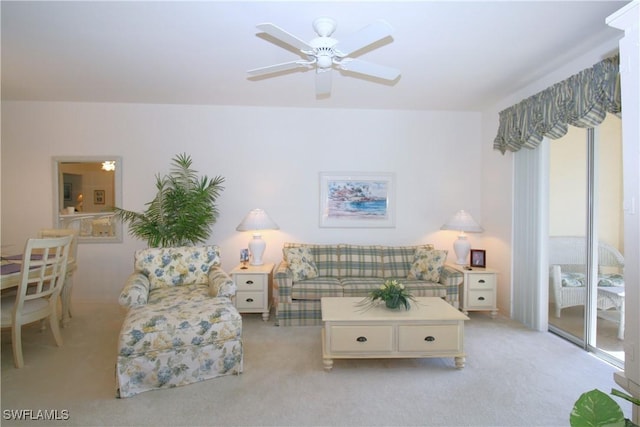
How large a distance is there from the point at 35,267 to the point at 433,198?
4638mm

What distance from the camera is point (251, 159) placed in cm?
461

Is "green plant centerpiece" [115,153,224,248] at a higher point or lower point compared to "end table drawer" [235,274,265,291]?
higher

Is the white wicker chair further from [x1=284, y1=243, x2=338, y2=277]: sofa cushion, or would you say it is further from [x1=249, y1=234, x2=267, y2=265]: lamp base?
A: [x1=249, y1=234, x2=267, y2=265]: lamp base

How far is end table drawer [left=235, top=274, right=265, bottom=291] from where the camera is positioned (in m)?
3.92

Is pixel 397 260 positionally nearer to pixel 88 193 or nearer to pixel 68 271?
pixel 68 271

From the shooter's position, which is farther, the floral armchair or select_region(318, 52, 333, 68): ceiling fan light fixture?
the floral armchair

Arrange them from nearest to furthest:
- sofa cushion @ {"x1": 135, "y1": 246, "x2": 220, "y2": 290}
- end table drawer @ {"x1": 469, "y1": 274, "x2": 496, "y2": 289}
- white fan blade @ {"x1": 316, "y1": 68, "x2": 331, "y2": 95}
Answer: white fan blade @ {"x1": 316, "y1": 68, "x2": 331, "y2": 95}
sofa cushion @ {"x1": 135, "y1": 246, "x2": 220, "y2": 290}
end table drawer @ {"x1": 469, "y1": 274, "x2": 496, "y2": 289}

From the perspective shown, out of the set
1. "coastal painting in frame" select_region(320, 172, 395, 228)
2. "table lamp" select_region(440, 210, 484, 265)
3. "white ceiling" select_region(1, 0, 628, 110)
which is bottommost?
"table lamp" select_region(440, 210, 484, 265)

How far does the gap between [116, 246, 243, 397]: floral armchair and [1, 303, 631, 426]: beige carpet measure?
0.10m

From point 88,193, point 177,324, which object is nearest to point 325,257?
point 177,324

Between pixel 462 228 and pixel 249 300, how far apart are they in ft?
9.31

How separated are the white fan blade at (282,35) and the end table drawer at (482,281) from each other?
327 centimetres

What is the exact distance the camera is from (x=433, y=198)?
4758mm

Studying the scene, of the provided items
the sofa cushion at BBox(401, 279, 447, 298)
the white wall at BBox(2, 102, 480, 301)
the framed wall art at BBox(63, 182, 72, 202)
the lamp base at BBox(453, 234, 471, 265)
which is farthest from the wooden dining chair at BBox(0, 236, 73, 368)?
the lamp base at BBox(453, 234, 471, 265)
